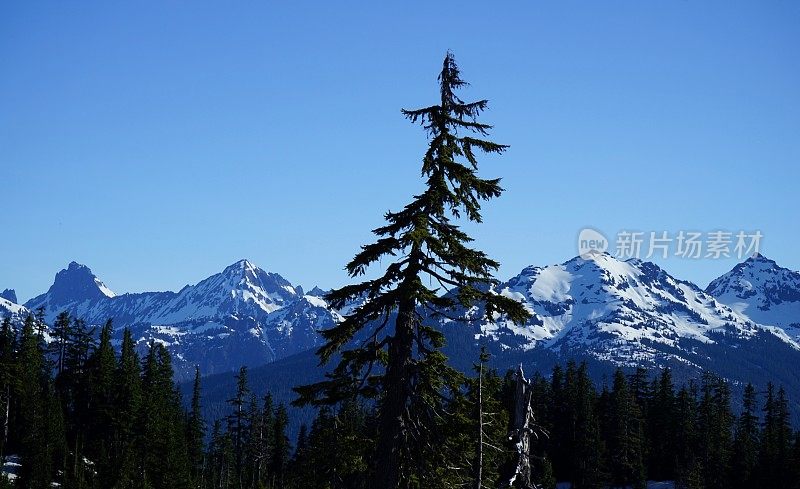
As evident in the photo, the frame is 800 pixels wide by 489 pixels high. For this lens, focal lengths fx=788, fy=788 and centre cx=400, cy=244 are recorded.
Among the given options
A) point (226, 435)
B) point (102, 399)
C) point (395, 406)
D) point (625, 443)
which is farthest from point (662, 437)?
point (395, 406)

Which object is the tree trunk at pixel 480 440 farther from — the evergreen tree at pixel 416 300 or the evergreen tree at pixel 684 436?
the evergreen tree at pixel 684 436

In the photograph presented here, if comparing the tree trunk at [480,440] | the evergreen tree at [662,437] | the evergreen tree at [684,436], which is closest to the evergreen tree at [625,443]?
the evergreen tree at [684,436]

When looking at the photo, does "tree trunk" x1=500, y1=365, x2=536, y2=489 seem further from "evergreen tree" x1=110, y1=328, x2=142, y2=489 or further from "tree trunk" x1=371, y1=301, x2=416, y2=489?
"evergreen tree" x1=110, y1=328, x2=142, y2=489

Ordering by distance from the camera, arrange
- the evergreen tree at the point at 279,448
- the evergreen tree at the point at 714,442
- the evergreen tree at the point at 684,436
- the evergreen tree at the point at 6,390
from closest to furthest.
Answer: the evergreen tree at the point at 6,390, the evergreen tree at the point at 714,442, the evergreen tree at the point at 684,436, the evergreen tree at the point at 279,448

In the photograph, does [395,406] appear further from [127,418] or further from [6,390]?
[6,390]

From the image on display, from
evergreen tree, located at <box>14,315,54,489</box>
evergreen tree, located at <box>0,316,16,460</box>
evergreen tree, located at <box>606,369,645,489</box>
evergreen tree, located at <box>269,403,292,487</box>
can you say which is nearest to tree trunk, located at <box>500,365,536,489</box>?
evergreen tree, located at <box>14,315,54,489</box>

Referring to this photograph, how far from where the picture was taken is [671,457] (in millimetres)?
106938

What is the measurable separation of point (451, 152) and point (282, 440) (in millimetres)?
99984

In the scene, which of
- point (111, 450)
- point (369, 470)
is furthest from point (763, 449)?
point (369, 470)

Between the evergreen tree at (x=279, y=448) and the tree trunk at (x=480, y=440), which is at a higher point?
the tree trunk at (x=480, y=440)

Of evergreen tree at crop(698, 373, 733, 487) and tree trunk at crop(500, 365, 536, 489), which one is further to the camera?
evergreen tree at crop(698, 373, 733, 487)

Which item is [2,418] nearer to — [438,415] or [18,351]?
[18,351]

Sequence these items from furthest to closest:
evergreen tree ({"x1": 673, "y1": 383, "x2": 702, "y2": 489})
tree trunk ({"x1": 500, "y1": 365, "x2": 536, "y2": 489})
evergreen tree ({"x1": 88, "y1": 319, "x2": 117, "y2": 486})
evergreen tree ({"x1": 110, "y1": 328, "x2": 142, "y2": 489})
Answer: evergreen tree ({"x1": 673, "y1": 383, "x2": 702, "y2": 489})
evergreen tree ({"x1": 88, "y1": 319, "x2": 117, "y2": 486})
evergreen tree ({"x1": 110, "y1": 328, "x2": 142, "y2": 489})
tree trunk ({"x1": 500, "y1": 365, "x2": 536, "y2": 489})

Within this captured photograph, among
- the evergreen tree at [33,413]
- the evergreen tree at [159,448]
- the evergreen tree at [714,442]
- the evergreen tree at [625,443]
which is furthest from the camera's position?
the evergreen tree at [625,443]
